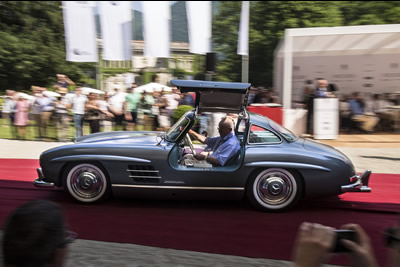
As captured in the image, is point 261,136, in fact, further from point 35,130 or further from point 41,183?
point 35,130

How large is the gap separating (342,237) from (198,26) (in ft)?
48.3

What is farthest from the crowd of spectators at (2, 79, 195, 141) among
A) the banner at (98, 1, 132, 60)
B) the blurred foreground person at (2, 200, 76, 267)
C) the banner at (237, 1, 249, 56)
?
the blurred foreground person at (2, 200, 76, 267)

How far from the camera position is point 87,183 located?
17.2 feet

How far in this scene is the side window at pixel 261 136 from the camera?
17.3 feet

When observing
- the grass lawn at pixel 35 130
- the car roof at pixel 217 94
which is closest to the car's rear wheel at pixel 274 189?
the car roof at pixel 217 94

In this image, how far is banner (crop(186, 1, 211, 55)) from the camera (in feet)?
50.6

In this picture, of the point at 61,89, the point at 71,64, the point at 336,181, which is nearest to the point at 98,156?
the point at 336,181

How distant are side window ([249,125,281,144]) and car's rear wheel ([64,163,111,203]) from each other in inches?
77.4

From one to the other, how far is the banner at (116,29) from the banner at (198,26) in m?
2.35

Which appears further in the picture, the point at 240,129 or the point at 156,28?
the point at 156,28

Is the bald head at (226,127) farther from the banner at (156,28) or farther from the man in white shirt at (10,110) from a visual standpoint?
the banner at (156,28)

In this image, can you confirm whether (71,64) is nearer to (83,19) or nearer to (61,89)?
(83,19)

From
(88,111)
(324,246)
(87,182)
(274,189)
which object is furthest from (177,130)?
(88,111)

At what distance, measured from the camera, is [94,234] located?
169 inches
